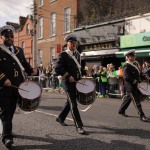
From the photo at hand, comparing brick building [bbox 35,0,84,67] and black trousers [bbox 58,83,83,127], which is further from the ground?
brick building [bbox 35,0,84,67]

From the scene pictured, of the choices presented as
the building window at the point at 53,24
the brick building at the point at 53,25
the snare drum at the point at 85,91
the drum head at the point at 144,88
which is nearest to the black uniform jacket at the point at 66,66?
the snare drum at the point at 85,91

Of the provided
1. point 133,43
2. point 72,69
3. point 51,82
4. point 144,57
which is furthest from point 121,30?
point 72,69

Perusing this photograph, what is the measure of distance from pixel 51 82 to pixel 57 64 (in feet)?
47.7

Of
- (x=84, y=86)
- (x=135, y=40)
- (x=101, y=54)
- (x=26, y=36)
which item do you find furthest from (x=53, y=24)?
(x=84, y=86)

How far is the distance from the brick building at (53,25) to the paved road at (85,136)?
2056 cm

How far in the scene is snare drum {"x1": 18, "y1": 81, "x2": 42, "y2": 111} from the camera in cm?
542

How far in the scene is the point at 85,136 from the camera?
Answer: 6.16 metres

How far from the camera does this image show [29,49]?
37969mm

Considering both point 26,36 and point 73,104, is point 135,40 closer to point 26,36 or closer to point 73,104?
point 73,104

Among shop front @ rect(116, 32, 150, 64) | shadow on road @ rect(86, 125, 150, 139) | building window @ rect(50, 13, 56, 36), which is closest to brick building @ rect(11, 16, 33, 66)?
building window @ rect(50, 13, 56, 36)

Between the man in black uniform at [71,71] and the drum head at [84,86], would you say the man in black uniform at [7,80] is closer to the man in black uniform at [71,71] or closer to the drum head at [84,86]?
the man in black uniform at [71,71]

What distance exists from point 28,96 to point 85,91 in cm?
141

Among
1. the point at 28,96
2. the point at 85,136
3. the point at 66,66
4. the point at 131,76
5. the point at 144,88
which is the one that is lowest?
the point at 85,136

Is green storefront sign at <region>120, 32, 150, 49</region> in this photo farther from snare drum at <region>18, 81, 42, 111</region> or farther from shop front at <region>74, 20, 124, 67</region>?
snare drum at <region>18, 81, 42, 111</region>
